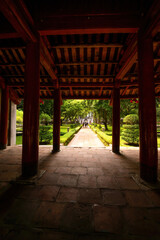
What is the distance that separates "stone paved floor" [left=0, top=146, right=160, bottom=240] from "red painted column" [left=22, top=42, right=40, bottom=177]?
48 centimetres

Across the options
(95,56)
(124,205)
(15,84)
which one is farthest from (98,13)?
(15,84)

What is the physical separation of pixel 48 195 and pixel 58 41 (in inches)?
184

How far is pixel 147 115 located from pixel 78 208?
2571 mm

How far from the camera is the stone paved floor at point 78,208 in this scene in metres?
1.42

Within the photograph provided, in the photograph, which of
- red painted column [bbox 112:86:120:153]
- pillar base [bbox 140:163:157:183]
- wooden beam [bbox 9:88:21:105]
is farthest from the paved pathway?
pillar base [bbox 140:163:157:183]

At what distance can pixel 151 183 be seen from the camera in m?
2.62

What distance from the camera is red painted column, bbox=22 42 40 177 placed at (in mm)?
2926

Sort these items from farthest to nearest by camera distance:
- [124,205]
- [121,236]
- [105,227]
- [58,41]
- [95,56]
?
[95,56]
[58,41]
[124,205]
[105,227]
[121,236]

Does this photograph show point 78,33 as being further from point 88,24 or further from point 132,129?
point 132,129

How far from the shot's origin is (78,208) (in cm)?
185

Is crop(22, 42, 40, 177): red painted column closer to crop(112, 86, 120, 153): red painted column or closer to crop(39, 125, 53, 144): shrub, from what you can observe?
crop(112, 86, 120, 153): red painted column

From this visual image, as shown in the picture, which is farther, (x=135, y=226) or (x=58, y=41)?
(x=58, y=41)

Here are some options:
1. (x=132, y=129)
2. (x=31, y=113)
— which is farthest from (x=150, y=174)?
(x=132, y=129)

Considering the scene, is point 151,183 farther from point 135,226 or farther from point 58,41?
point 58,41
